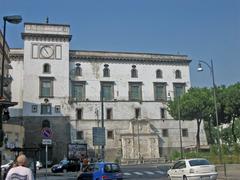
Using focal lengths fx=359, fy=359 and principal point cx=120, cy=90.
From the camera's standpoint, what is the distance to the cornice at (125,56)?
6212 cm

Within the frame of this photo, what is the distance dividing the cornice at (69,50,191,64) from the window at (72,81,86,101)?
4496 millimetres

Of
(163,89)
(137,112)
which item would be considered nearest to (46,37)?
(137,112)

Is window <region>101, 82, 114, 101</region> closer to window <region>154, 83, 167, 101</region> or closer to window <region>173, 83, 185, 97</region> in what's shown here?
window <region>154, 83, 167, 101</region>

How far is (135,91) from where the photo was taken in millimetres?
64062

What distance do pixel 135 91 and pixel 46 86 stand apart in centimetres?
1568

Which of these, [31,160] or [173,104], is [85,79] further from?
[31,160]

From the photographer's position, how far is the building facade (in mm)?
57938

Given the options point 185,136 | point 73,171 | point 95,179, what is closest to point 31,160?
point 95,179

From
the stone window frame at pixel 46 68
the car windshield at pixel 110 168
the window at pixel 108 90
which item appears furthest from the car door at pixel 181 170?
the stone window frame at pixel 46 68

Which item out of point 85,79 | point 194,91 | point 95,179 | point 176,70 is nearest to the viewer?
point 95,179

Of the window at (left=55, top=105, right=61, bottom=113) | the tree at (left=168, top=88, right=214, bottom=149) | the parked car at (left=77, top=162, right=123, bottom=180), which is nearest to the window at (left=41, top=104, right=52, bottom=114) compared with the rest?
the window at (left=55, top=105, right=61, bottom=113)

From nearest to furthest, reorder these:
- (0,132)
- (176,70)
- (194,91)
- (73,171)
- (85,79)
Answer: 1. (0,132)
2. (73,171)
3. (194,91)
4. (85,79)
5. (176,70)

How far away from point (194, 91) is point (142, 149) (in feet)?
42.2

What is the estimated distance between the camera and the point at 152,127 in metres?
62.7
